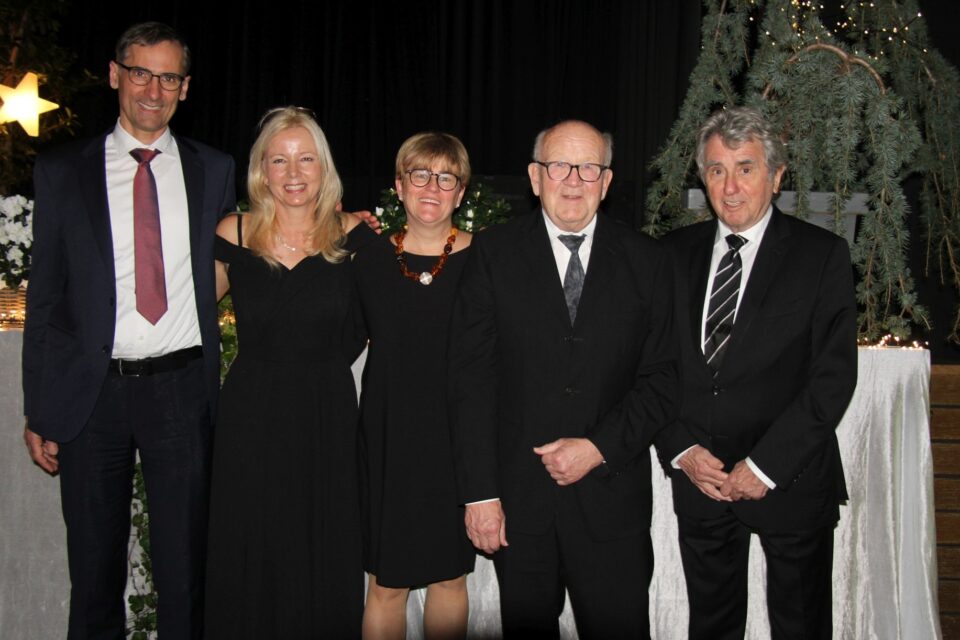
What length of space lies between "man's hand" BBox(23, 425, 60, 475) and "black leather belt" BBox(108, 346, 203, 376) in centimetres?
33

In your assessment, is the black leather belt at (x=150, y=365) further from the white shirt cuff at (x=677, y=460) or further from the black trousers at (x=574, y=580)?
the white shirt cuff at (x=677, y=460)

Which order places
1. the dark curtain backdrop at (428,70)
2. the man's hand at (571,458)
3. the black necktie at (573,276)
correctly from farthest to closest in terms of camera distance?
the dark curtain backdrop at (428,70)
the black necktie at (573,276)
the man's hand at (571,458)

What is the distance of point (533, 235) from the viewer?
7.26 ft

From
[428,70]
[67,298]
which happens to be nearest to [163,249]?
[67,298]

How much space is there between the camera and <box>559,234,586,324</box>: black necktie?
2164 millimetres

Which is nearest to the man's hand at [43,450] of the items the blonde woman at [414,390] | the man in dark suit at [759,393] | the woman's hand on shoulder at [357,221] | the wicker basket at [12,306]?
the wicker basket at [12,306]

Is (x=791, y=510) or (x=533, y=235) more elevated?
(x=533, y=235)

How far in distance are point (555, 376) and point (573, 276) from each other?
0.29 metres

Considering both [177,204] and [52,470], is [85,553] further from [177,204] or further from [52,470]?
[177,204]

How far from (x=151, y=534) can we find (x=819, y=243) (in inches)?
88.5

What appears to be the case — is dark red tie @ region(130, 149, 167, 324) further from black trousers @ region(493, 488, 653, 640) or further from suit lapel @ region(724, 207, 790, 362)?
suit lapel @ region(724, 207, 790, 362)

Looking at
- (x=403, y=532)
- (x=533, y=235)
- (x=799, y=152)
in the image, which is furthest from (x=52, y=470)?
(x=799, y=152)

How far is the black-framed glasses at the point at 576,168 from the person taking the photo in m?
2.13

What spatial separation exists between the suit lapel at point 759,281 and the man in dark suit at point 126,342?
1626mm
